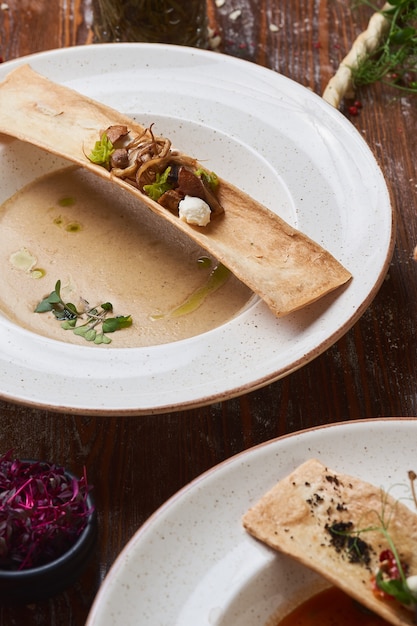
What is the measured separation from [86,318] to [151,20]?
1.56m

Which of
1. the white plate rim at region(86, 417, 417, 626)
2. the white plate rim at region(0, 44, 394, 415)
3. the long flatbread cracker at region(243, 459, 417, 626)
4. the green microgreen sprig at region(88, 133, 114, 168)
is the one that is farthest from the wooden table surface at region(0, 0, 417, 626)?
the green microgreen sprig at region(88, 133, 114, 168)

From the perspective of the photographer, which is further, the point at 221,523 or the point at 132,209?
the point at 132,209

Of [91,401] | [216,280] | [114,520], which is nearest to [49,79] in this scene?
[216,280]

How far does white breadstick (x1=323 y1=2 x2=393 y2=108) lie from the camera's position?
3.62m

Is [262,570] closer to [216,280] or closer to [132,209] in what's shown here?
[216,280]

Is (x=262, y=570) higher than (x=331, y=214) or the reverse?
the reverse

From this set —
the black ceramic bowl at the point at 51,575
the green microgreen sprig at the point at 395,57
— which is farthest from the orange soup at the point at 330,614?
the green microgreen sprig at the point at 395,57

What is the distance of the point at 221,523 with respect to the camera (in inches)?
77.5

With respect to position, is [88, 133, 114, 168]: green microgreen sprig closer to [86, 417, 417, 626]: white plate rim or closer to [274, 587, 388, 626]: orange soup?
[86, 417, 417, 626]: white plate rim

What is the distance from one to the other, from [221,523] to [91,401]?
0.52 meters

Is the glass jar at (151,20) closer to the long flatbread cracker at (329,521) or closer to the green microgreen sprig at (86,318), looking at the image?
the green microgreen sprig at (86,318)

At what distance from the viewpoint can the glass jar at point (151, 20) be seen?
3596 mm

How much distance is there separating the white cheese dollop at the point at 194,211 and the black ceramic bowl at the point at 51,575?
40.6 inches

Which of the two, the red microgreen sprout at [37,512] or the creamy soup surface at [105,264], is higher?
the creamy soup surface at [105,264]
